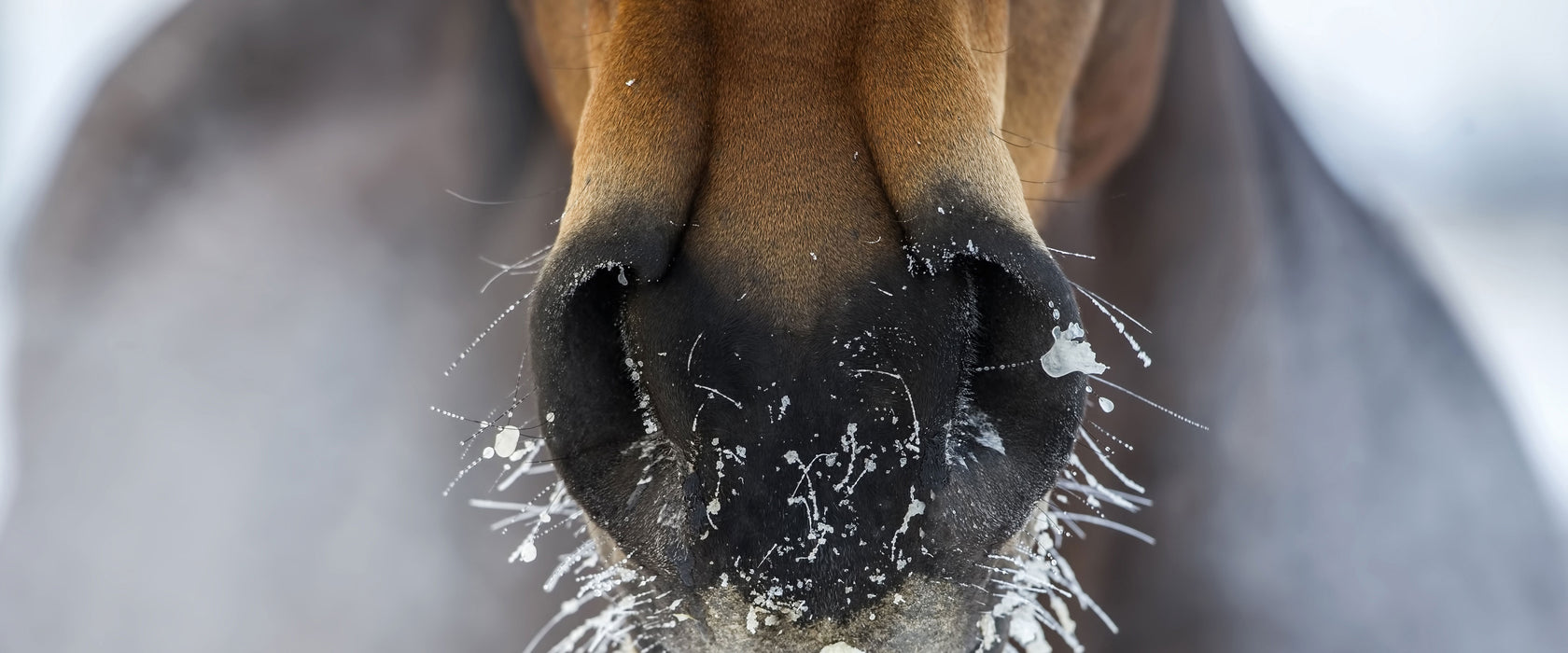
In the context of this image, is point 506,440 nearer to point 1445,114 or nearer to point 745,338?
point 745,338

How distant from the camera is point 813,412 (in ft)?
1.39

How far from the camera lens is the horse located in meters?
0.44

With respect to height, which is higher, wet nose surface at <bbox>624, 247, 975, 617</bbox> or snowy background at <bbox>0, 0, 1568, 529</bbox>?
wet nose surface at <bbox>624, 247, 975, 617</bbox>

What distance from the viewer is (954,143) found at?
46cm

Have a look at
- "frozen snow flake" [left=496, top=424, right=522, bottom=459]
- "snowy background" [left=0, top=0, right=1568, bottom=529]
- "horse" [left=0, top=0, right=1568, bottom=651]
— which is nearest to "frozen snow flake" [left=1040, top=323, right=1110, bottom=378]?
Result: "horse" [left=0, top=0, right=1568, bottom=651]

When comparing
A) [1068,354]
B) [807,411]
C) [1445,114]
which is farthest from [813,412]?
[1445,114]

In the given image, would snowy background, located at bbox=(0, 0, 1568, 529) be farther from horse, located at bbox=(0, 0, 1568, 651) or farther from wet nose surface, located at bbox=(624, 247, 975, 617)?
wet nose surface, located at bbox=(624, 247, 975, 617)

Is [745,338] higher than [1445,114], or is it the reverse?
[745,338]

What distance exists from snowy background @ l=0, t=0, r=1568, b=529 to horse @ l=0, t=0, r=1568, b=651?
570 mm

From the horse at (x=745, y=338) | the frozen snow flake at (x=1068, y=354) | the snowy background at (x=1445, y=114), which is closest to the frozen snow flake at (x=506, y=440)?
the horse at (x=745, y=338)

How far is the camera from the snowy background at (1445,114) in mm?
1849

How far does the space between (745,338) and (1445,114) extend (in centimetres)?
215

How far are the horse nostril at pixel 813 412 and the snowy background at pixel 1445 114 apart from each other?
54.1 inches

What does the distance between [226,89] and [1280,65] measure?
1.23 metres
